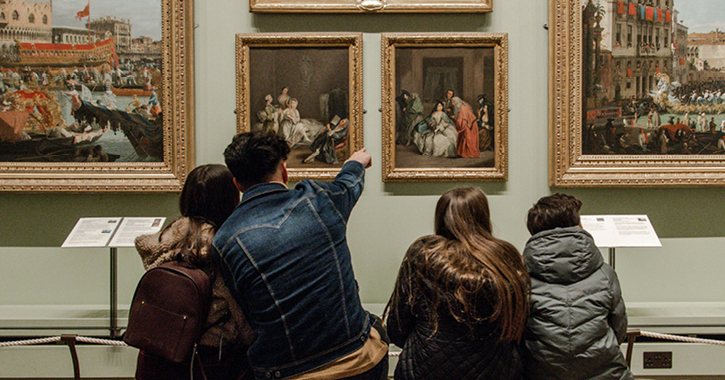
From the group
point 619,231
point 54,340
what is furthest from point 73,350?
point 619,231

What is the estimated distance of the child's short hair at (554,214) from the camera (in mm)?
3230

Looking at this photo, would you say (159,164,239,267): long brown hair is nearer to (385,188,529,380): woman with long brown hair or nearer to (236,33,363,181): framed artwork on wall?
(385,188,529,380): woman with long brown hair

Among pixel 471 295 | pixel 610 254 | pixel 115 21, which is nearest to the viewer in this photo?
pixel 471 295

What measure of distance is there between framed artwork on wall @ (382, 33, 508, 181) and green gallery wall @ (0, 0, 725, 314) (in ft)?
0.52

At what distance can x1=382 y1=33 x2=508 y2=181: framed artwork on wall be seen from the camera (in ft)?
17.1

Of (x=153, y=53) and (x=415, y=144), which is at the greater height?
(x=153, y=53)

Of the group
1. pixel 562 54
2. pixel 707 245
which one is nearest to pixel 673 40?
pixel 562 54

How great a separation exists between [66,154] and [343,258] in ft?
13.5

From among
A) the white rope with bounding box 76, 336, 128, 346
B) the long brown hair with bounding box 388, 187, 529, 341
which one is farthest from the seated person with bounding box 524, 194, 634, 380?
the white rope with bounding box 76, 336, 128, 346

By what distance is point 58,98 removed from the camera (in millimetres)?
5215

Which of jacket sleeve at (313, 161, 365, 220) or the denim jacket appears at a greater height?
jacket sleeve at (313, 161, 365, 220)

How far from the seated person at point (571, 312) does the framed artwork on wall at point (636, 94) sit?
230 cm

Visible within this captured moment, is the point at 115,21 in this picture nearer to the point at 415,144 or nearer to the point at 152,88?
the point at 152,88

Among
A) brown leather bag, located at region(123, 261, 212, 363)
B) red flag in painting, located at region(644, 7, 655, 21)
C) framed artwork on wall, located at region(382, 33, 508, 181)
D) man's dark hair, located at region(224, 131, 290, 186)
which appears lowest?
brown leather bag, located at region(123, 261, 212, 363)
